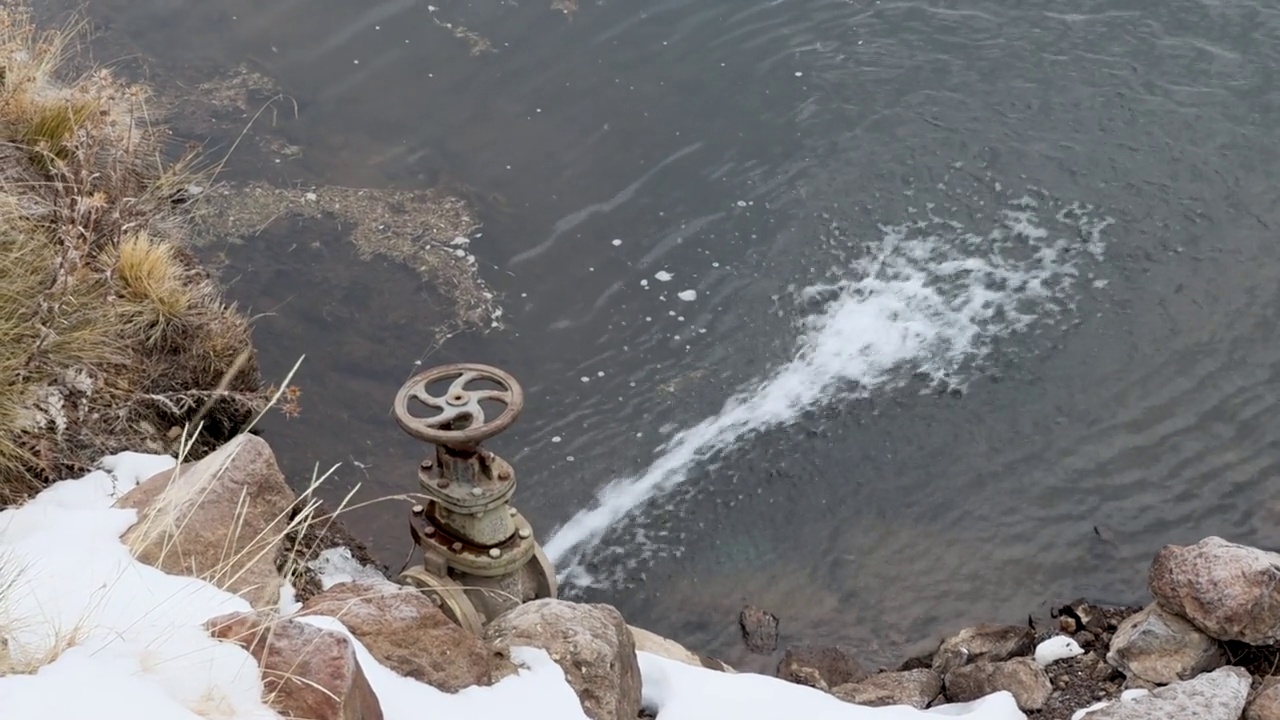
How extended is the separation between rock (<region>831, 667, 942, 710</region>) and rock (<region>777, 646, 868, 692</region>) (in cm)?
18

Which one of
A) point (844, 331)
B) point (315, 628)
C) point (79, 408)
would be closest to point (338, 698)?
point (315, 628)

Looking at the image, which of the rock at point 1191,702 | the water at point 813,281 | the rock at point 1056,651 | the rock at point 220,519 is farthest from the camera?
the water at point 813,281

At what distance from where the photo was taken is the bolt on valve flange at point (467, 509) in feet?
12.9

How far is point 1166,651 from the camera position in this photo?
452 centimetres

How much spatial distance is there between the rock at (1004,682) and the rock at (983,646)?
0.23 metres

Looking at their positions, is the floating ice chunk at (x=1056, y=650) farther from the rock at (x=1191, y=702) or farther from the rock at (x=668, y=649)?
the rock at (x=668, y=649)

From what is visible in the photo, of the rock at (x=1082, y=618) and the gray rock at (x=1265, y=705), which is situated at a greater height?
the gray rock at (x=1265, y=705)

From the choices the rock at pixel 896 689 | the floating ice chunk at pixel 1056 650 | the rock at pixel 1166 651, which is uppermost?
the rock at pixel 1166 651

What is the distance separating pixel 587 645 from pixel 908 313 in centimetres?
390

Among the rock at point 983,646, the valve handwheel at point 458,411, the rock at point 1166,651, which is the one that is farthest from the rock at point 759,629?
the valve handwheel at point 458,411

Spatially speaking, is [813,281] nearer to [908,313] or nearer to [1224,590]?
[908,313]

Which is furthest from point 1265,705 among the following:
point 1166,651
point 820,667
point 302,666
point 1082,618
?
point 302,666

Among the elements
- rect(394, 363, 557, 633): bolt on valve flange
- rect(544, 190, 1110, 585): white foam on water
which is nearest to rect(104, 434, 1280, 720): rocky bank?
rect(394, 363, 557, 633): bolt on valve flange

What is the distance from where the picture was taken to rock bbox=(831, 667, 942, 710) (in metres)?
4.54
